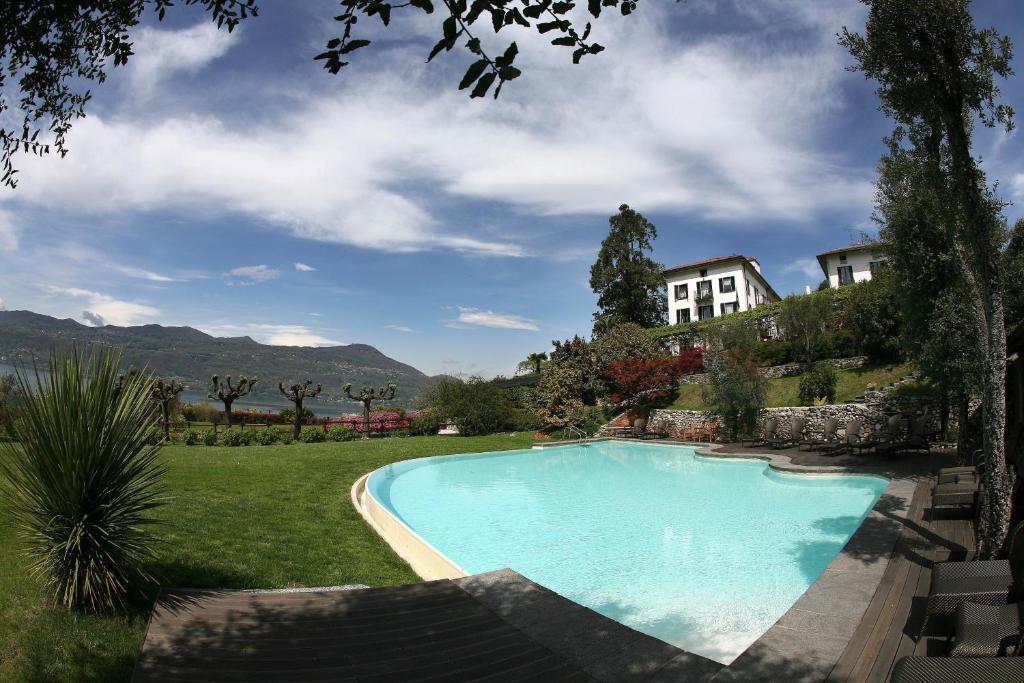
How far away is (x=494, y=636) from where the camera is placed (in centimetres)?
420

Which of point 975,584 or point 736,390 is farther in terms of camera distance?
point 736,390

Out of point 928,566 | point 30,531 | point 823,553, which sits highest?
point 30,531

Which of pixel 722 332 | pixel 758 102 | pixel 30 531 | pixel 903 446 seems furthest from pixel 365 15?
pixel 722 332

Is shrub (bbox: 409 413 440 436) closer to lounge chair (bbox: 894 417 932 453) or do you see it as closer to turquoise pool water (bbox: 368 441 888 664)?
turquoise pool water (bbox: 368 441 888 664)

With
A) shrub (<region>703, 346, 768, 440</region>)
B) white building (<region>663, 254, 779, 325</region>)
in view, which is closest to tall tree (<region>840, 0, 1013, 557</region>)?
shrub (<region>703, 346, 768, 440</region>)

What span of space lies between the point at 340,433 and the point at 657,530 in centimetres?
1684

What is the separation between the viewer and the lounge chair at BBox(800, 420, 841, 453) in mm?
16038

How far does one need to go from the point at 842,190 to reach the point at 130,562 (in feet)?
74.8

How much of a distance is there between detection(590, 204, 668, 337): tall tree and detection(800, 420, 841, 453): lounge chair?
90.2 feet

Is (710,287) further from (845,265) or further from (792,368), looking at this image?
(792,368)

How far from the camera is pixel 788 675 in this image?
10.8 feet

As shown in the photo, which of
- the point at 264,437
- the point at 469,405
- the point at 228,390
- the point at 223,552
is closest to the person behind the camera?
the point at 223,552

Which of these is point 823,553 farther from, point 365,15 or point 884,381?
point 884,381

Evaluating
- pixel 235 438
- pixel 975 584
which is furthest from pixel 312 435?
pixel 975 584
